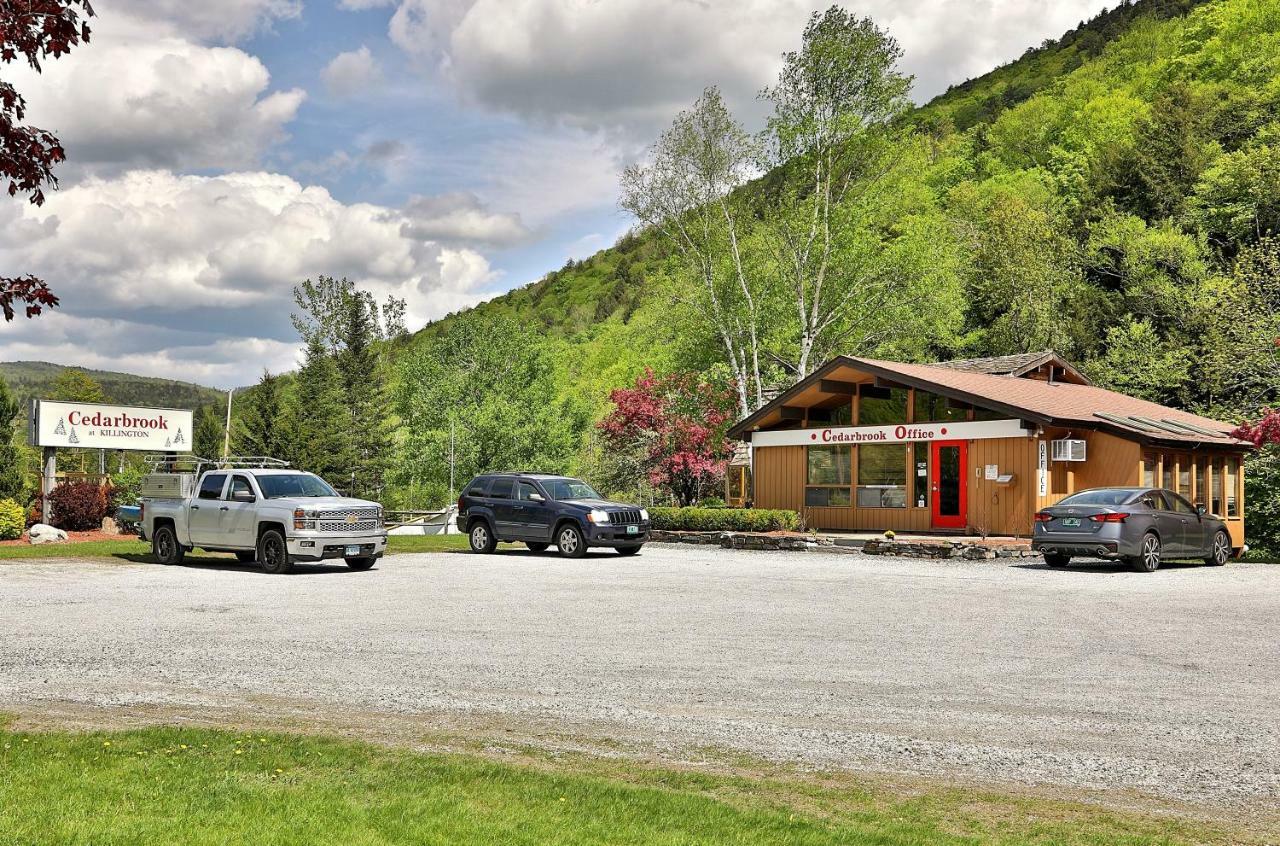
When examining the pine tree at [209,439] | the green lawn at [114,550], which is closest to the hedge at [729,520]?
the green lawn at [114,550]

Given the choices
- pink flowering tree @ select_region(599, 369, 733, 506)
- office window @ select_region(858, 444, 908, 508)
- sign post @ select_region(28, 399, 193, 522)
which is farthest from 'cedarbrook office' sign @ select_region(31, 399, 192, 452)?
office window @ select_region(858, 444, 908, 508)

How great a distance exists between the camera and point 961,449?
29438 millimetres

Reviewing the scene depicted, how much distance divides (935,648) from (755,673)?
103 inches

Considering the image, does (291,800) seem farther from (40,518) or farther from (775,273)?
(775,273)

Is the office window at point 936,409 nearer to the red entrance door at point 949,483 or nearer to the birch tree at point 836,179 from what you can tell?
the red entrance door at point 949,483

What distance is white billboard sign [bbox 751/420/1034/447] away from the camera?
93.2 ft

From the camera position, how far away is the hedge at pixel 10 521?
1208 inches

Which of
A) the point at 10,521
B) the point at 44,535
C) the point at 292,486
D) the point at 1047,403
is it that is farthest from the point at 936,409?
the point at 10,521

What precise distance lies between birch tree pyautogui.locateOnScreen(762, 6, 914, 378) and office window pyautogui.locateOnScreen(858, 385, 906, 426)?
6.16 metres

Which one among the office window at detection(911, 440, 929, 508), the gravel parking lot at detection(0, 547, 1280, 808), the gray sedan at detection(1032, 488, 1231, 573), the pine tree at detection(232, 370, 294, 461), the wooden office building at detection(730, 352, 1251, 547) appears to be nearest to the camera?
the gravel parking lot at detection(0, 547, 1280, 808)

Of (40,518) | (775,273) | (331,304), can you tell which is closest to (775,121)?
(775,273)

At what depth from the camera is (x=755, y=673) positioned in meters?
9.71

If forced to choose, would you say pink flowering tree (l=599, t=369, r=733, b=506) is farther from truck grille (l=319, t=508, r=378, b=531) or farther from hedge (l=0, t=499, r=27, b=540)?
truck grille (l=319, t=508, r=378, b=531)

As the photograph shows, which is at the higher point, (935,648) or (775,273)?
(775,273)
